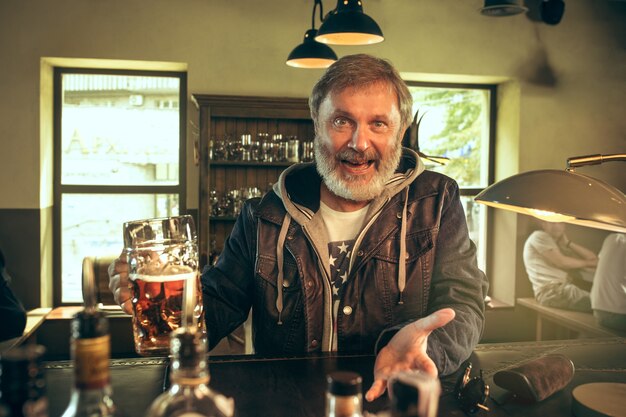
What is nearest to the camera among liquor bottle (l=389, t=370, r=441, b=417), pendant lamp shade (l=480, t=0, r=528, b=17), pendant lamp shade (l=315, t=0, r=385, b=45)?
liquor bottle (l=389, t=370, r=441, b=417)

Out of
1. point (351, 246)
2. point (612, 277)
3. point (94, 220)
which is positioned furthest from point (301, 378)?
point (94, 220)

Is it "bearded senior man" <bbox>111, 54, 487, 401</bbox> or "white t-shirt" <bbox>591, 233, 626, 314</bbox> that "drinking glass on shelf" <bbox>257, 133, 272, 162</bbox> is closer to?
"white t-shirt" <bbox>591, 233, 626, 314</bbox>

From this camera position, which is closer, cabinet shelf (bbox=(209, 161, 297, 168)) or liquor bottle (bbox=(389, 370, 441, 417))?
liquor bottle (bbox=(389, 370, 441, 417))

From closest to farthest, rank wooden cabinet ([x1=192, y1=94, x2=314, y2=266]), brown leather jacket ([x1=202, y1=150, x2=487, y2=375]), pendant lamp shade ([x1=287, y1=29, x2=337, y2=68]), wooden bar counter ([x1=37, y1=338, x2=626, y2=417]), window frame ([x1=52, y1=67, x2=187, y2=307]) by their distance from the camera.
Result: wooden bar counter ([x1=37, y1=338, x2=626, y2=417])
brown leather jacket ([x1=202, y1=150, x2=487, y2=375])
pendant lamp shade ([x1=287, y1=29, x2=337, y2=68])
wooden cabinet ([x1=192, y1=94, x2=314, y2=266])
window frame ([x1=52, y1=67, x2=187, y2=307])

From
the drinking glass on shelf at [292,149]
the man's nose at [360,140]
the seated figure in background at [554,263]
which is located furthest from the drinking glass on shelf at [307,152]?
the man's nose at [360,140]

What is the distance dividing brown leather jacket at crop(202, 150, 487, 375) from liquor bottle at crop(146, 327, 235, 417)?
1.20 metres

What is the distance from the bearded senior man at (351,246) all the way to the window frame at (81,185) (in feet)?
11.2

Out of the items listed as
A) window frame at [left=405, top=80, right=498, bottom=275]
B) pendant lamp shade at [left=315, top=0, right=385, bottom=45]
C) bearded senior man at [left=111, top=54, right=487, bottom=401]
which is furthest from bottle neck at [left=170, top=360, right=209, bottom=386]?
window frame at [left=405, top=80, right=498, bottom=275]

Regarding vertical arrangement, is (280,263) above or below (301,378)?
above

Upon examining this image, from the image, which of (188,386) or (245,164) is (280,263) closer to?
(188,386)

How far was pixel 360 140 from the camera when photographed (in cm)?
199

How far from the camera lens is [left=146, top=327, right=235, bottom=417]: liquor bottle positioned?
596 mm

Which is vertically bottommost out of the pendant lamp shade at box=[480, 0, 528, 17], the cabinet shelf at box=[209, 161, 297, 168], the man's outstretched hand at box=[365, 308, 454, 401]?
the man's outstretched hand at box=[365, 308, 454, 401]

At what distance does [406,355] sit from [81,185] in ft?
15.0
